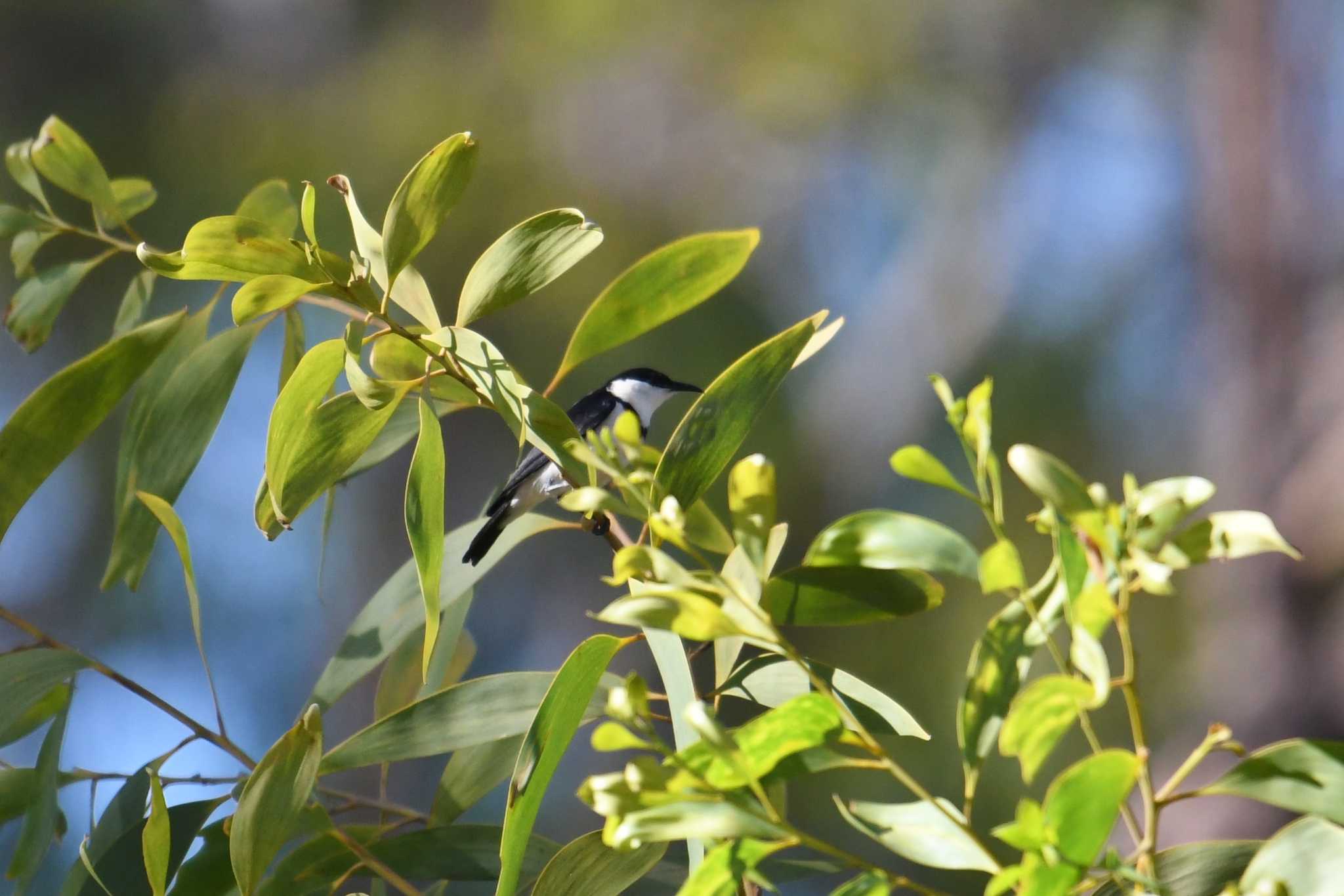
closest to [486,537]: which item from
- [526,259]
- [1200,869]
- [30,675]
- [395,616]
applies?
[395,616]

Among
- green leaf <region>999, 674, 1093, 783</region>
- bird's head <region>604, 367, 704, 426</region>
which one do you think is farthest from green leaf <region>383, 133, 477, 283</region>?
bird's head <region>604, 367, 704, 426</region>

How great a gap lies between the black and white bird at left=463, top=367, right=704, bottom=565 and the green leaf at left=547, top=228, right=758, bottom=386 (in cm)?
32

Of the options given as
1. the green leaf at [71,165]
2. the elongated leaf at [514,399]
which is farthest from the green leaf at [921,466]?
the green leaf at [71,165]

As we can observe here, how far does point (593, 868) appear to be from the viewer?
43cm

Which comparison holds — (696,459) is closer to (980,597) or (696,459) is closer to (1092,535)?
(1092,535)

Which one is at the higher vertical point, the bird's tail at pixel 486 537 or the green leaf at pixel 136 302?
the green leaf at pixel 136 302

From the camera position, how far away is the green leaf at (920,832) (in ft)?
0.87

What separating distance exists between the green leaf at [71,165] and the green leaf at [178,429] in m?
0.08

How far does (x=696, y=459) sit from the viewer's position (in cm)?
38

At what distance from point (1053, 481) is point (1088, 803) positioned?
6 centimetres

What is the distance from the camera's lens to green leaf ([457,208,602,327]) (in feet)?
1.29

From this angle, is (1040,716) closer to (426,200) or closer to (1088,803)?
(1088,803)

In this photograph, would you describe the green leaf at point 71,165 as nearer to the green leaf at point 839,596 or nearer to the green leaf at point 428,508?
the green leaf at point 428,508

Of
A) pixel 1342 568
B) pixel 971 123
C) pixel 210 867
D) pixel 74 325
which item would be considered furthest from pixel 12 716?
pixel 971 123
